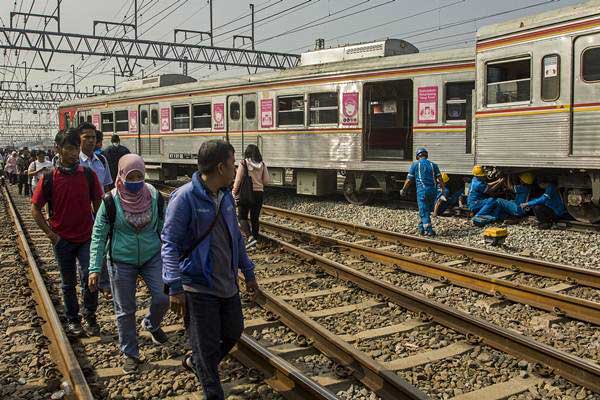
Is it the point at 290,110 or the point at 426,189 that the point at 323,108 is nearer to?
the point at 290,110

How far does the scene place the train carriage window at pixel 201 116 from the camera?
17.9 metres

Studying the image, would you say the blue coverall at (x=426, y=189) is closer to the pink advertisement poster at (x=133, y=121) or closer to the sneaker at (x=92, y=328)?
the sneaker at (x=92, y=328)

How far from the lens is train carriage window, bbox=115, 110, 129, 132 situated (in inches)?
846

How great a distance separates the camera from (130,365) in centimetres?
466

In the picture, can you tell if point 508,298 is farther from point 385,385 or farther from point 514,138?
point 514,138

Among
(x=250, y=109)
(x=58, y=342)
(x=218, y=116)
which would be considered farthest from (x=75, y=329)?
(x=218, y=116)

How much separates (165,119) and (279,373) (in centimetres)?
1615

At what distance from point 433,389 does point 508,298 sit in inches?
98.2

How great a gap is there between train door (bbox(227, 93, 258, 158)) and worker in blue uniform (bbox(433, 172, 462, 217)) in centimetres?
571

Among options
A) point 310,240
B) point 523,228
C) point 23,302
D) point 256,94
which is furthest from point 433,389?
point 256,94

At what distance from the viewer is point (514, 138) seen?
425 inches

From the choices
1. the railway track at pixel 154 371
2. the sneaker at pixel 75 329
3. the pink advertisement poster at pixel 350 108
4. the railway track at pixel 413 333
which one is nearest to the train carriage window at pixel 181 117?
the pink advertisement poster at pixel 350 108

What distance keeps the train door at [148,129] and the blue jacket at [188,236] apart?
16920mm

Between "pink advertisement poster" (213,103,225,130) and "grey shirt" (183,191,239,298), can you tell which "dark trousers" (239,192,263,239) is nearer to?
"grey shirt" (183,191,239,298)
